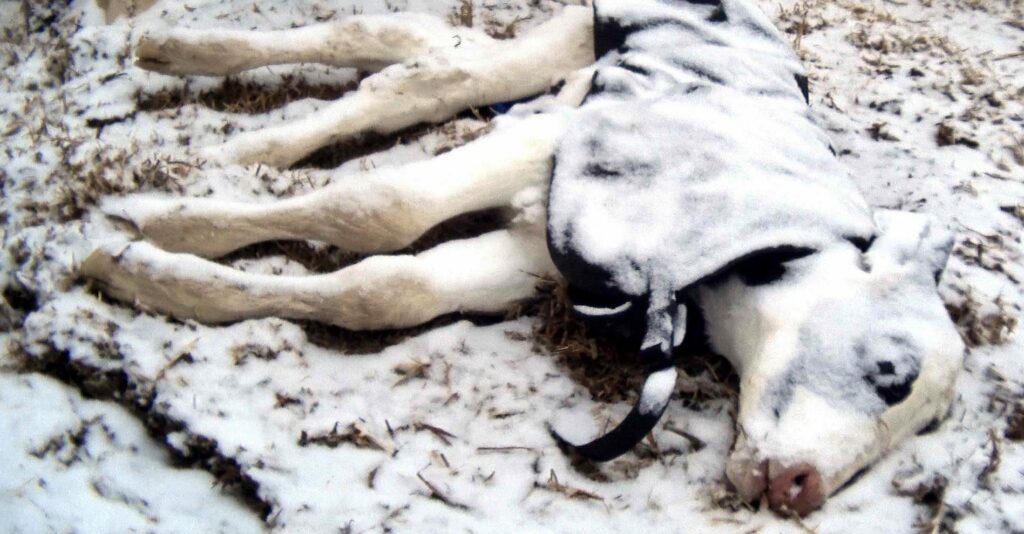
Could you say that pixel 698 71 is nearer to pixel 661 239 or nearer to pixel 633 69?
pixel 633 69

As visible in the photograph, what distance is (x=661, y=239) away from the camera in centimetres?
211

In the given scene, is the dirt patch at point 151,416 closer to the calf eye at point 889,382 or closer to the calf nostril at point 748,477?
the calf nostril at point 748,477

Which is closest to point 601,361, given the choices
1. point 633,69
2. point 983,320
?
point 633,69

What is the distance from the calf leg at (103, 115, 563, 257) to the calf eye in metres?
1.13

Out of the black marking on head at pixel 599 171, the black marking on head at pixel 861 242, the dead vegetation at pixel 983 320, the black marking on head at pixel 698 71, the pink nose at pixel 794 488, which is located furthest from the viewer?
the black marking on head at pixel 698 71

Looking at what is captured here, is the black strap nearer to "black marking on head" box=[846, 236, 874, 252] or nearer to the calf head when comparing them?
the calf head

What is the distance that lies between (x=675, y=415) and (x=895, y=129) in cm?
186

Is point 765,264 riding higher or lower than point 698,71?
lower

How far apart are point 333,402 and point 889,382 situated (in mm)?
1448

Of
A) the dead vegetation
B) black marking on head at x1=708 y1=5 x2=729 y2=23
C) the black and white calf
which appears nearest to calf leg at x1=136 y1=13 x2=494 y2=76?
the black and white calf

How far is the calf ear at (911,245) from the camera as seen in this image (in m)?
2.13

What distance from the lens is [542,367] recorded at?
2420mm

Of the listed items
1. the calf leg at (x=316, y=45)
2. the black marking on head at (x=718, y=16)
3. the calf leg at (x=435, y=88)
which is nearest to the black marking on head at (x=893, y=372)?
the black marking on head at (x=718, y=16)

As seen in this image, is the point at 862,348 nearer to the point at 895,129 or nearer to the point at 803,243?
the point at 803,243
